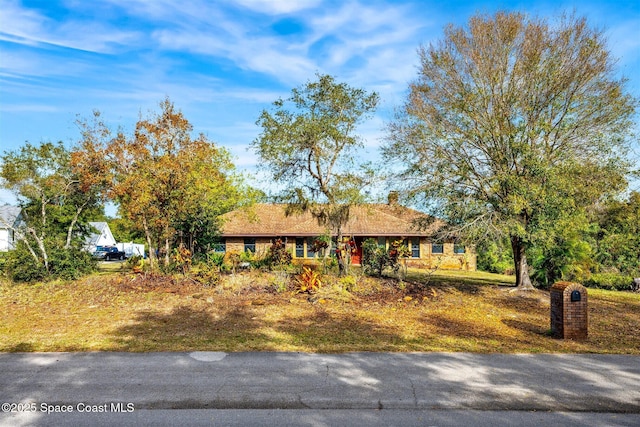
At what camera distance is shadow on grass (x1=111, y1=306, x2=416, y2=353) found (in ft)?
26.6

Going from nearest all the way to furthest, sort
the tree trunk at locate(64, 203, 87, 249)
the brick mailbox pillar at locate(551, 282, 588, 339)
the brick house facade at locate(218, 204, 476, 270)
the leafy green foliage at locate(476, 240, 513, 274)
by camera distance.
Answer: the brick mailbox pillar at locate(551, 282, 588, 339), the tree trunk at locate(64, 203, 87, 249), the leafy green foliage at locate(476, 240, 513, 274), the brick house facade at locate(218, 204, 476, 270)

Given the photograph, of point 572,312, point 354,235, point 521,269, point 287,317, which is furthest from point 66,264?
point 354,235

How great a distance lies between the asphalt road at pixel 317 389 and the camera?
517 cm

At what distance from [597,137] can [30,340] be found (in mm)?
15925

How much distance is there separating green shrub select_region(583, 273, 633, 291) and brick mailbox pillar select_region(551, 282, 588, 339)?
1263 centimetres

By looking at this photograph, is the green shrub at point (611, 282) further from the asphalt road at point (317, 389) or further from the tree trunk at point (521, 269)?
the asphalt road at point (317, 389)

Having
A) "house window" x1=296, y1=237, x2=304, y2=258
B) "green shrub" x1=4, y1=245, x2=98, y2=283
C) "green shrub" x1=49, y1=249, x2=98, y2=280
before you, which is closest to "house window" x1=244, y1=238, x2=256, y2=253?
"house window" x1=296, y1=237, x2=304, y2=258

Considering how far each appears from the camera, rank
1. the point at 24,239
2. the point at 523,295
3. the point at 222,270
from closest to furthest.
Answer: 1. the point at 523,295
2. the point at 24,239
3. the point at 222,270

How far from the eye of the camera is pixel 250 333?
9188 millimetres

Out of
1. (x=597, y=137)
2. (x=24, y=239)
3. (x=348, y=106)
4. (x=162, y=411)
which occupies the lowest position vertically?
(x=162, y=411)

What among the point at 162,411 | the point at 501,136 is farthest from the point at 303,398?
the point at 501,136

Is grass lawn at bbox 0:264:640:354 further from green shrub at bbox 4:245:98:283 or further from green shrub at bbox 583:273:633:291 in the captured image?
green shrub at bbox 583:273:633:291

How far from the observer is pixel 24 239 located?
15.9 metres

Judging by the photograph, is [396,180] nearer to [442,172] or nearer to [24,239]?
[442,172]
